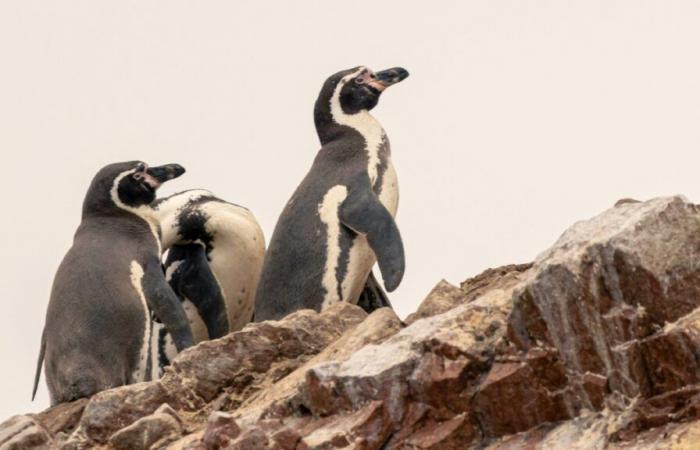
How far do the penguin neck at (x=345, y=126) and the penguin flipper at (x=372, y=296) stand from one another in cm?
98

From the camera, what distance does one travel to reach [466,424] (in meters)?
8.31

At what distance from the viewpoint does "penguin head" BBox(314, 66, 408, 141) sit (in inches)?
615

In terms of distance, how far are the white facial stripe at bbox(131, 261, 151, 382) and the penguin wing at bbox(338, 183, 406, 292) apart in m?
1.63

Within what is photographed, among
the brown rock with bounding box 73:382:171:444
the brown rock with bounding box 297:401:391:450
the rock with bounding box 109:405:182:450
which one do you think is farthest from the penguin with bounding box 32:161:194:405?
the brown rock with bounding box 297:401:391:450

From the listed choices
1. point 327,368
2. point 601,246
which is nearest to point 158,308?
point 327,368

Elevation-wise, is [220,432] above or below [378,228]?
below

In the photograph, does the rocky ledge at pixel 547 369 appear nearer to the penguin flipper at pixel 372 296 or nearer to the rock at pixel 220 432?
the rock at pixel 220 432

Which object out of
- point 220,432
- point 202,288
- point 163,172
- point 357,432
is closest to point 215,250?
point 202,288

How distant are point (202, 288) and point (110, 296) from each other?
2.33 m

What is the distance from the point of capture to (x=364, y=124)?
50.7ft

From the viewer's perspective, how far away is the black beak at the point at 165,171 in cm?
1495

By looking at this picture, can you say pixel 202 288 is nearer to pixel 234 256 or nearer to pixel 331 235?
pixel 234 256

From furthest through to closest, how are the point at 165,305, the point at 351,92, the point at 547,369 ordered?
the point at 351,92 → the point at 165,305 → the point at 547,369

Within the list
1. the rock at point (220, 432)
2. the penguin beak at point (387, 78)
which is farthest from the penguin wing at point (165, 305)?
the rock at point (220, 432)
